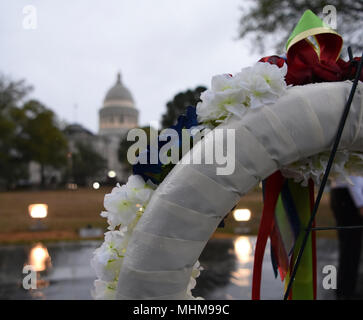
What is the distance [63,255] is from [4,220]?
23.6 feet

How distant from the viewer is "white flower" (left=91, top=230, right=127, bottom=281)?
1507 millimetres

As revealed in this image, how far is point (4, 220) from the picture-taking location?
1420 cm

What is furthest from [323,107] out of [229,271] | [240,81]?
[229,271]

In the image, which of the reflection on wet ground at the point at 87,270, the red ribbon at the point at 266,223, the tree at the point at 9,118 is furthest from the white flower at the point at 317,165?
the tree at the point at 9,118

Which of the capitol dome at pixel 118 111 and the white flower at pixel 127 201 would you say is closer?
the white flower at pixel 127 201

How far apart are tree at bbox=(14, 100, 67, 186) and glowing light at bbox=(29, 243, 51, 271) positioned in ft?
99.1

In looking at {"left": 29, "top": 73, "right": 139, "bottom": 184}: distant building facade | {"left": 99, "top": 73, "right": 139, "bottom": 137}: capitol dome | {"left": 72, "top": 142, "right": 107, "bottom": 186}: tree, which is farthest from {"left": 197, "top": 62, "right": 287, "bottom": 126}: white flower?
{"left": 99, "top": 73, "right": 139, "bottom": 137}: capitol dome

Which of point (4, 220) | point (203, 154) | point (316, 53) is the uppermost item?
point (4, 220)

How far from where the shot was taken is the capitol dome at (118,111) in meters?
86.6

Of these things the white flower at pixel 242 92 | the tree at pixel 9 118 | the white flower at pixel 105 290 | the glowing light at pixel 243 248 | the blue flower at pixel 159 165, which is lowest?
the white flower at pixel 105 290

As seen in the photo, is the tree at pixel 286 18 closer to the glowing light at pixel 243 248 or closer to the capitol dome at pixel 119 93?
the glowing light at pixel 243 248

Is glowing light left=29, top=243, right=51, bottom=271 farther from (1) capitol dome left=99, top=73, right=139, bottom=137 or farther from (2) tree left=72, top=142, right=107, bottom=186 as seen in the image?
(1) capitol dome left=99, top=73, right=139, bottom=137

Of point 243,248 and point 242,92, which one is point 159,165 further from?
point 243,248
